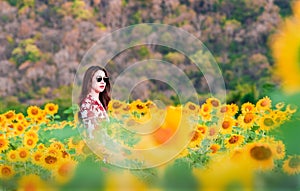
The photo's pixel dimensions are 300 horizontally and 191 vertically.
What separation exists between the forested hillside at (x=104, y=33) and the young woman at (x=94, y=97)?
2.16 meters

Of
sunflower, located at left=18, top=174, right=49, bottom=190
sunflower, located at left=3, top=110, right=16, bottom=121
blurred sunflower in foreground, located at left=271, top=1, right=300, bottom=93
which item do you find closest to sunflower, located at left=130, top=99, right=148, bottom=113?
sunflower, located at left=3, top=110, right=16, bottom=121

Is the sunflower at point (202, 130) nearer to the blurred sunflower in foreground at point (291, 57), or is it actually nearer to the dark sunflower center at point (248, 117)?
the dark sunflower center at point (248, 117)

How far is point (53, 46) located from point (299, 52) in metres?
3.64

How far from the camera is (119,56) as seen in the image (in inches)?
144

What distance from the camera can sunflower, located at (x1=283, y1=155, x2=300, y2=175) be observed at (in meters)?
0.90

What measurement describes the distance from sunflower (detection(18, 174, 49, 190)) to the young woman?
202 mm

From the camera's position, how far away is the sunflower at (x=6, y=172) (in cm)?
118

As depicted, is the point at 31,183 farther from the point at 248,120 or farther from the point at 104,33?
the point at 104,33

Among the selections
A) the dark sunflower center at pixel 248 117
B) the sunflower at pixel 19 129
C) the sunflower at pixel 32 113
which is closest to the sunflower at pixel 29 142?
the sunflower at pixel 19 129

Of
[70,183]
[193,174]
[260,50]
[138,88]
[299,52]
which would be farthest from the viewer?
[260,50]

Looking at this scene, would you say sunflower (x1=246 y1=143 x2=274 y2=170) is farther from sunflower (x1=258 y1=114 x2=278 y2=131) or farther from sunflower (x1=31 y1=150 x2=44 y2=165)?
sunflower (x1=31 y1=150 x2=44 y2=165)

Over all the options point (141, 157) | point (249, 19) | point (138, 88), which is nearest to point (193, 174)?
point (141, 157)

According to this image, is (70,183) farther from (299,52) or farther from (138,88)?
(138,88)

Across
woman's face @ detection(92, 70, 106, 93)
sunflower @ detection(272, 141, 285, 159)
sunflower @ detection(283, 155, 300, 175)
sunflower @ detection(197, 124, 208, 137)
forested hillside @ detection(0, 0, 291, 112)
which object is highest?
forested hillside @ detection(0, 0, 291, 112)
